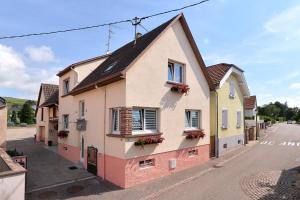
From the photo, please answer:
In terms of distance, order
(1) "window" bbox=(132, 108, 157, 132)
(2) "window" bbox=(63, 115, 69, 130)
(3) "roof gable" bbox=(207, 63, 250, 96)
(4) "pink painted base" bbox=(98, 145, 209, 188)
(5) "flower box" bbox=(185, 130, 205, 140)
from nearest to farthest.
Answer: (4) "pink painted base" bbox=(98, 145, 209, 188), (1) "window" bbox=(132, 108, 157, 132), (5) "flower box" bbox=(185, 130, 205, 140), (3) "roof gable" bbox=(207, 63, 250, 96), (2) "window" bbox=(63, 115, 69, 130)

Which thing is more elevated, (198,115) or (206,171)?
(198,115)

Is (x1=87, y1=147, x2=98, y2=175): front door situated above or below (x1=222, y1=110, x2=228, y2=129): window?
below

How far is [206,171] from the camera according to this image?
42.0 ft

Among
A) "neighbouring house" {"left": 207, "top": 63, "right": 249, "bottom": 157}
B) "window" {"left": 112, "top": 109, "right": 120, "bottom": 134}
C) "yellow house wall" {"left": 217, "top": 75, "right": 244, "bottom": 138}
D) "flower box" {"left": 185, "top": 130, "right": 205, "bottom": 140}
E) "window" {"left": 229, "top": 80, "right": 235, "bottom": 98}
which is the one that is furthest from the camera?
"window" {"left": 229, "top": 80, "right": 235, "bottom": 98}

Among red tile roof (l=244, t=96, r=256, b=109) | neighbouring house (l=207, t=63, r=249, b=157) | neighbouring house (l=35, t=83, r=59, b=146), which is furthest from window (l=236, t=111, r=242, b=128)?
neighbouring house (l=35, t=83, r=59, b=146)

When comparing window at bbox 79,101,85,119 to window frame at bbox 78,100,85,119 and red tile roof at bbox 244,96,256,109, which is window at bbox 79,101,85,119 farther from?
red tile roof at bbox 244,96,256,109

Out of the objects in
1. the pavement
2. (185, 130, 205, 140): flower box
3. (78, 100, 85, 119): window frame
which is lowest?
the pavement

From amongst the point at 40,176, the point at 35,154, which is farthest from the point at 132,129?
the point at 35,154

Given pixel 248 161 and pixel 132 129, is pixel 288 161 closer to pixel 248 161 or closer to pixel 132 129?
pixel 248 161

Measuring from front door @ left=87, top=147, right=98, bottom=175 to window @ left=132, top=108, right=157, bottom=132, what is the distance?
3049 mm

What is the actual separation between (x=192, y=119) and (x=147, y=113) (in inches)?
155

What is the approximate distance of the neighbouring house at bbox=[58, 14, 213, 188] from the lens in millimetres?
10602

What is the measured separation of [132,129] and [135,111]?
0.84 metres

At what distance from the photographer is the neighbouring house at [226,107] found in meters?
17.1
